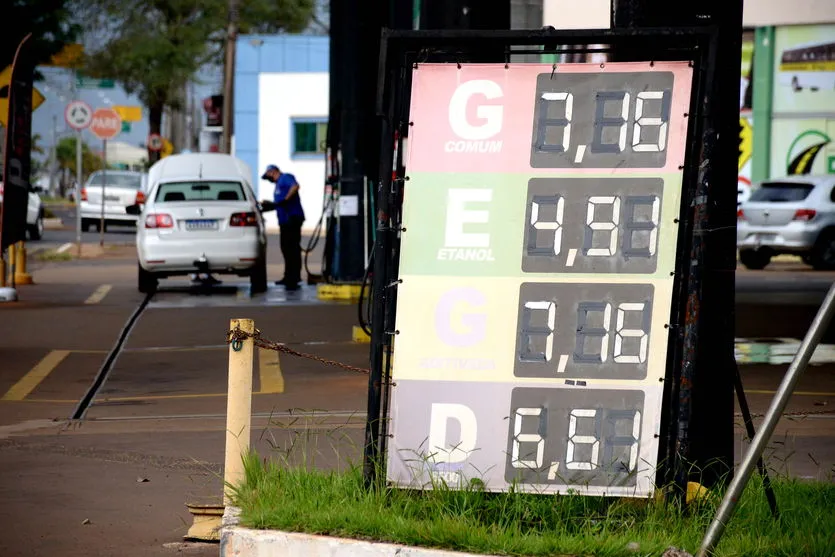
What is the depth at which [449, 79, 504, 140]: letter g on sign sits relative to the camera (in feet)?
20.9

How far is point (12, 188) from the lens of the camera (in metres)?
18.9

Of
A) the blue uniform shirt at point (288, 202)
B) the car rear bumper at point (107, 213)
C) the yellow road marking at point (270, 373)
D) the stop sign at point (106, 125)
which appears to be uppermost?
the stop sign at point (106, 125)

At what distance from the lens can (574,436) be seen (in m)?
6.22

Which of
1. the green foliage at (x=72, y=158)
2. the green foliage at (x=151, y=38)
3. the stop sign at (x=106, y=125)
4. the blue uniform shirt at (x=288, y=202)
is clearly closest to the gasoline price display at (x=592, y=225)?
the blue uniform shirt at (x=288, y=202)

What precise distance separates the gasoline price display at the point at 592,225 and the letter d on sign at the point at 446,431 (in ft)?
2.13

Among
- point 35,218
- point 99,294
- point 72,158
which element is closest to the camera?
point 99,294

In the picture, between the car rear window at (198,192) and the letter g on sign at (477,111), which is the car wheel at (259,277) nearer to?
the car rear window at (198,192)

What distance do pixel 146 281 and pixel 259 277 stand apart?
1587mm

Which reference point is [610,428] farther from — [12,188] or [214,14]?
[214,14]

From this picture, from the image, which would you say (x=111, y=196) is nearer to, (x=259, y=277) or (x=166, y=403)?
(x=259, y=277)

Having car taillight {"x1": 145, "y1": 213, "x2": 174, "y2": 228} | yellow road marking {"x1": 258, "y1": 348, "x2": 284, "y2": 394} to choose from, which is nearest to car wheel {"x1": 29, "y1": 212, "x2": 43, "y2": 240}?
car taillight {"x1": 145, "y1": 213, "x2": 174, "y2": 228}

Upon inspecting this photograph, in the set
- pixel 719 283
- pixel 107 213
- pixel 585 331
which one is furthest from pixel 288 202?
pixel 107 213

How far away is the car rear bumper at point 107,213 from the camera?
41656mm

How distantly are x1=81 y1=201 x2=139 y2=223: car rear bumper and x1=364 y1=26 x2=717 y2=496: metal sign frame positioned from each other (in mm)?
35934
